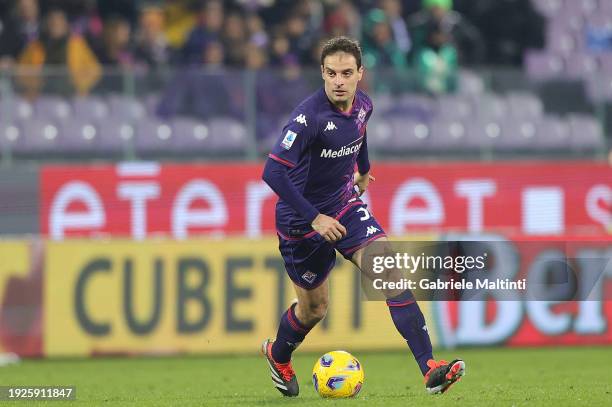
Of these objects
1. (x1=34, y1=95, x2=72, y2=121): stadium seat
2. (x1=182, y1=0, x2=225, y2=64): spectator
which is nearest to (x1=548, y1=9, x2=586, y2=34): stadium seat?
Result: (x1=182, y1=0, x2=225, y2=64): spectator

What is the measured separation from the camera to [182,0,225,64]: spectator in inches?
655

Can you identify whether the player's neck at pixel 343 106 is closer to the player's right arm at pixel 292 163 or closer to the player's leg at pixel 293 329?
the player's right arm at pixel 292 163

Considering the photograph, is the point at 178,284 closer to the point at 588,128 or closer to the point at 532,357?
the point at 532,357

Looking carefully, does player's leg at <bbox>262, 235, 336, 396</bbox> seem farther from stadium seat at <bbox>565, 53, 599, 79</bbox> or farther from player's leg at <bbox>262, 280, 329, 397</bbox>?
stadium seat at <bbox>565, 53, 599, 79</bbox>

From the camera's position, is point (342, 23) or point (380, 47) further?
point (342, 23)

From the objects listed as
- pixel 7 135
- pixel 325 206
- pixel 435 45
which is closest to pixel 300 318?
pixel 325 206

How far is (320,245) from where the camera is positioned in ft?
27.0

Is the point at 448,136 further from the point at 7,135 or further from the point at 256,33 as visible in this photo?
the point at 7,135

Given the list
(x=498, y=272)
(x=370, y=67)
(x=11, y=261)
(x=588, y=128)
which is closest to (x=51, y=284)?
(x=11, y=261)

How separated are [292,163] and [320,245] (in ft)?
2.24

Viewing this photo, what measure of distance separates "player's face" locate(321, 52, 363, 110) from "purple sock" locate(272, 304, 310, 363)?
1526mm

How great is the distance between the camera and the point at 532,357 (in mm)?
12508

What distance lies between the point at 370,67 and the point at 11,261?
565 centimetres

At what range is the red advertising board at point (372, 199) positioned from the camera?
15734 millimetres
